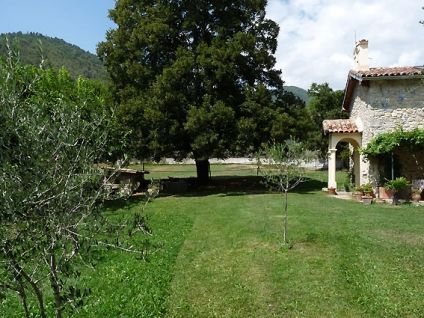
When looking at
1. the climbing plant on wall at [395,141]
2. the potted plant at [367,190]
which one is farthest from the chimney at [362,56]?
the potted plant at [367,190]

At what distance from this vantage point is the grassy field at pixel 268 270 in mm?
7836

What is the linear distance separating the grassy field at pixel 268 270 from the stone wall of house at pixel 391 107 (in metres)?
6.24

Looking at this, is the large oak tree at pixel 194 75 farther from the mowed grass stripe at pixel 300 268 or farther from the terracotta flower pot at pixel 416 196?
the mowed grass stripe at pixel 300 268

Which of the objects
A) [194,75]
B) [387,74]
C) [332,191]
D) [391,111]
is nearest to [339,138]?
[332,191]

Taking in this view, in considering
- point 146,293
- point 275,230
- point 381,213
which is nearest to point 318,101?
point 381,213

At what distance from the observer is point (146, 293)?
8.58 metres

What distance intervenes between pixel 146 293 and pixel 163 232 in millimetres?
5746

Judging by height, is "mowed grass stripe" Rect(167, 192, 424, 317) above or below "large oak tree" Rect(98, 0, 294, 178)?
below

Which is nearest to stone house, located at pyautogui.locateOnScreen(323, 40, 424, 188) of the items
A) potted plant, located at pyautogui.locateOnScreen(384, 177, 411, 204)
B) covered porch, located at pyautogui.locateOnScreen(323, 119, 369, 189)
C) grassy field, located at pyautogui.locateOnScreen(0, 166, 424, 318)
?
covered porch, located at pyautogui.locateOnScreen(323, 119, 369, 189)

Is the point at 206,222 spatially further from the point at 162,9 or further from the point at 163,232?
the point at 162,9

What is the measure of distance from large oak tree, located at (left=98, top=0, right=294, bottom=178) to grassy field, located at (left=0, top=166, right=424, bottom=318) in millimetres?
7753

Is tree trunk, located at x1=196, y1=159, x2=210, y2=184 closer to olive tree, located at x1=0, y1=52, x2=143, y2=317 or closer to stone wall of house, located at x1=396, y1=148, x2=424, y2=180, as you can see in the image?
stone wall of house, located at x1=396, y1=148, x2=424, y2=180

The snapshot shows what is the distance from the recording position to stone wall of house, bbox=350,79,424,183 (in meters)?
21.3

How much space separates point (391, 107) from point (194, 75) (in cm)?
1031
